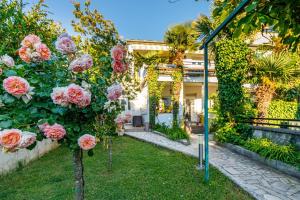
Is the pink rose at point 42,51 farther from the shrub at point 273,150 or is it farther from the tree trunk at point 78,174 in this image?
the shrub at point 273,150

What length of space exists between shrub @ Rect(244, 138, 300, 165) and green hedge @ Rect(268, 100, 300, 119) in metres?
6.18

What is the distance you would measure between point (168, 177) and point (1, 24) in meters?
5.96

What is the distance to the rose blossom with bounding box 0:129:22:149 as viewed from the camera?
6.21ft

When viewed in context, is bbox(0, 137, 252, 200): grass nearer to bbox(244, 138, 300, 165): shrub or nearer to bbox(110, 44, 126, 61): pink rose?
bbox(244, 138, 300, 165): shrub

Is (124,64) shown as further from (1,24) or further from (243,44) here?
(243,44)

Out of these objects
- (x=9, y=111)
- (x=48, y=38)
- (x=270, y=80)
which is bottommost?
(x=9, y=111)

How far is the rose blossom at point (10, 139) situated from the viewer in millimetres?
1892

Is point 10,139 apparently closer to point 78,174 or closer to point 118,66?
point 78,174

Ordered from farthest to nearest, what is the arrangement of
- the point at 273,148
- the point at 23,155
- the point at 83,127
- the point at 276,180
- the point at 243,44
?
the point at 243,44 → the point at 23,155 → the point at 273,148 → the point at 276,180 → the point at 83,127

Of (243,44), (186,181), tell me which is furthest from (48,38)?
(243,44)

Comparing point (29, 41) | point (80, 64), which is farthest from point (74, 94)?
point (29, 41)

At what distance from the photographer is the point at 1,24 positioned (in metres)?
5.18

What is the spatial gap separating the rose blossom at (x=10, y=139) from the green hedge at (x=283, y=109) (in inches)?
584

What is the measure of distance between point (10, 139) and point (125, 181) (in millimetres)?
4664
